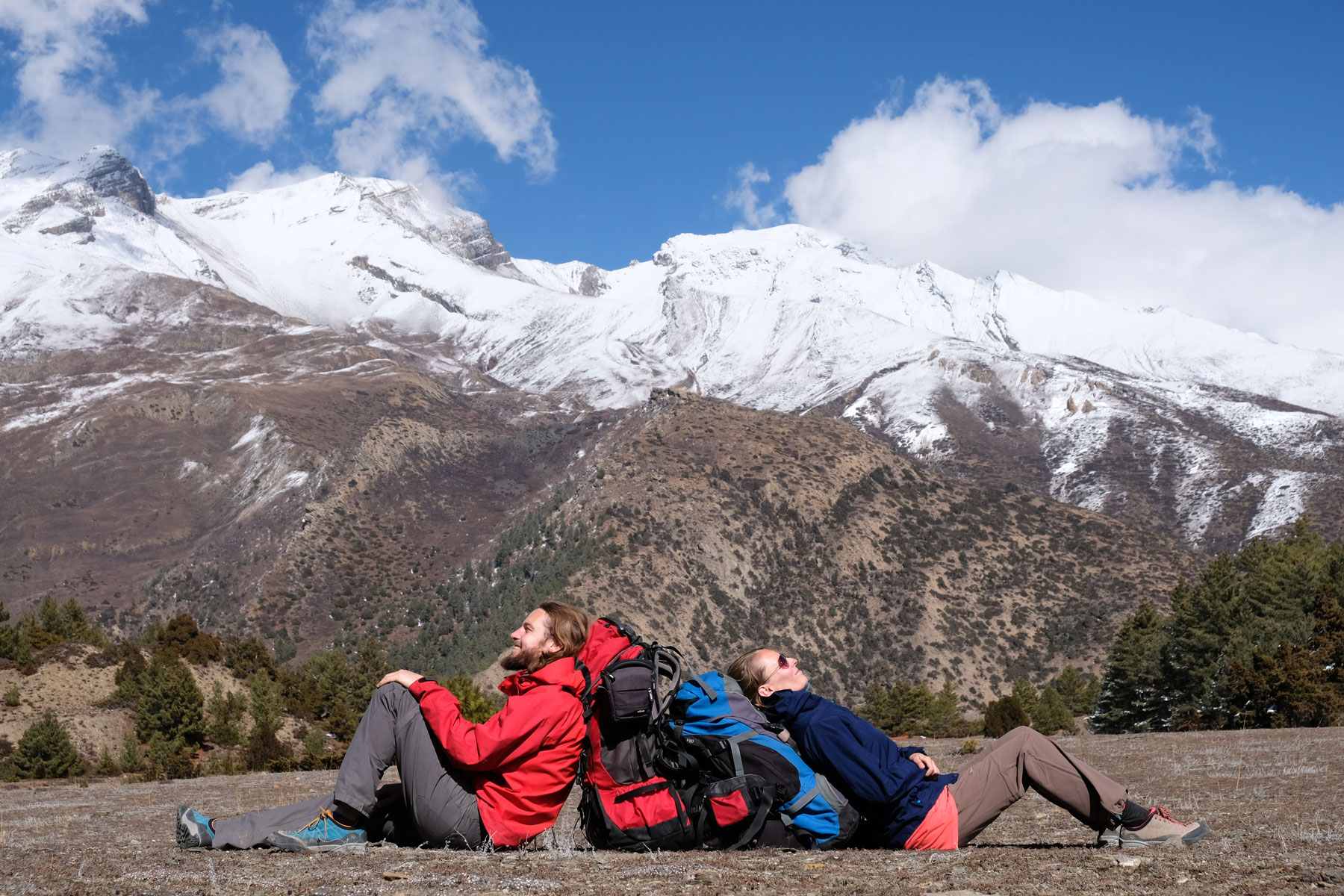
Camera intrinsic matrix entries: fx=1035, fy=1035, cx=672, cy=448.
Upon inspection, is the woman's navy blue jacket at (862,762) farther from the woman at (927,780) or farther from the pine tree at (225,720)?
the pine tree at (225,720)

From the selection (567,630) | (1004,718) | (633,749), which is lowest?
(1004,718)

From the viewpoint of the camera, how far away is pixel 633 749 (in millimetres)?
5879

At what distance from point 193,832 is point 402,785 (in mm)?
1318

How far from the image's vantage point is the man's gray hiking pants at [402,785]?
5918mm

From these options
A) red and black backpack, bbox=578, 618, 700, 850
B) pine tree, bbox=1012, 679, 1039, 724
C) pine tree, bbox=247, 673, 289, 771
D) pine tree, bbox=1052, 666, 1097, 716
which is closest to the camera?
red and black backpack, bbox=578, 618, 700, 850

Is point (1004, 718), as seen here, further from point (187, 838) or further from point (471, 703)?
point (187, 838)

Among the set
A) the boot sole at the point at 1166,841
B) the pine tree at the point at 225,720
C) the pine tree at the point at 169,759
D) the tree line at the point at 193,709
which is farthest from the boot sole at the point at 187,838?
the pine tree at the point at 225,720

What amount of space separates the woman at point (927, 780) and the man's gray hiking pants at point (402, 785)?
5.82 ft

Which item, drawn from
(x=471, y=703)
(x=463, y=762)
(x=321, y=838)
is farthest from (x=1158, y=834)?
(x=471, y=703)

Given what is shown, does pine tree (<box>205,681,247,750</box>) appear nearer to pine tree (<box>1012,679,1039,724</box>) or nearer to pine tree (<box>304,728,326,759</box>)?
pine tree (<box>304,728,326,759</box>)

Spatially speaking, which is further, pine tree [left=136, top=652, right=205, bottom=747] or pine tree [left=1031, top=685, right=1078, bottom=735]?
pine tree [left=1031, top=685, right=1078, bottom=735]

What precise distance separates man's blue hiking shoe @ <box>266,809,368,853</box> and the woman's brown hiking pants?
3523 millimetres

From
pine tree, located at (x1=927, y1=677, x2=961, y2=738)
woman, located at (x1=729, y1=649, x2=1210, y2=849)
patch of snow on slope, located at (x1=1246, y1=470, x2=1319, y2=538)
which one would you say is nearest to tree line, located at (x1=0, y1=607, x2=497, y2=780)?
pine tree, located at (x1=927, y1=677, x2=961, y2=738)

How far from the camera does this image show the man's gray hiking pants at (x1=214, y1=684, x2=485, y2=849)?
5.92 m
